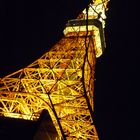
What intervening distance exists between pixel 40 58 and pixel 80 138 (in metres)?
4.15

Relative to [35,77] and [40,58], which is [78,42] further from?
[35,77]

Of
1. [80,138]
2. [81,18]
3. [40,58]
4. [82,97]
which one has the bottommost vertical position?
[80,138]

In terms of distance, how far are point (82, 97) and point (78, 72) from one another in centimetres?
195

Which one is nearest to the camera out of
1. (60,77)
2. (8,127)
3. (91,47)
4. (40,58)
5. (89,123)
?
(8,127)

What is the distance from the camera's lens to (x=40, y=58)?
1327cm

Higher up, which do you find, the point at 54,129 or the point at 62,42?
the point at 62,42

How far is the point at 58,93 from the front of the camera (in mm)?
10961

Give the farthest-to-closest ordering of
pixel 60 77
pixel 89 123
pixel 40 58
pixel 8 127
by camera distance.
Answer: pixel 40 58
pixel 60 77
pixel 89 123
pixel 8 127

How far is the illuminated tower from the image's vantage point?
10.3m

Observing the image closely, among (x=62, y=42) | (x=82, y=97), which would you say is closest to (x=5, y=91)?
(x=82, y=97)

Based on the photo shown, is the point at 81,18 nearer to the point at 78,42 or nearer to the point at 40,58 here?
the point at 78,42

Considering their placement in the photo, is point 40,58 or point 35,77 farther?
point 40,58

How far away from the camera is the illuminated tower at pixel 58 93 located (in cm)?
1031

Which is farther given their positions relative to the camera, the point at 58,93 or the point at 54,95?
the point at 58,93
